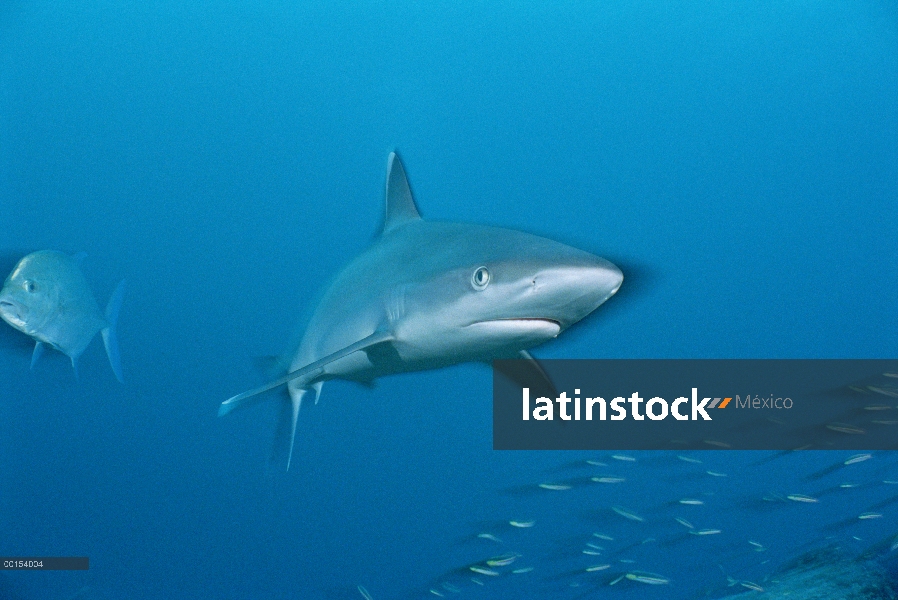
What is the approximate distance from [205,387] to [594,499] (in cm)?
2043

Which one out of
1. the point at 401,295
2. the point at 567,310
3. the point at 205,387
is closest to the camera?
the point at 567,310

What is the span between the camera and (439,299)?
2.73 meters

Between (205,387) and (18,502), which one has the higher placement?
(205,387)

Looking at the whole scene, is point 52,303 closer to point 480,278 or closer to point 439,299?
point 439,299

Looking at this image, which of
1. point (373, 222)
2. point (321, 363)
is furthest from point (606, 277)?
point (373, 222)

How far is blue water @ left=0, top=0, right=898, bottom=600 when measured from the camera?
20.3 metres

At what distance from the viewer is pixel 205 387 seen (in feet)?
100

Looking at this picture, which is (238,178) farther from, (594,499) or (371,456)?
(594,499)

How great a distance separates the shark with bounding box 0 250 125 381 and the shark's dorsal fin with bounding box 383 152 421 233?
2.48 metres

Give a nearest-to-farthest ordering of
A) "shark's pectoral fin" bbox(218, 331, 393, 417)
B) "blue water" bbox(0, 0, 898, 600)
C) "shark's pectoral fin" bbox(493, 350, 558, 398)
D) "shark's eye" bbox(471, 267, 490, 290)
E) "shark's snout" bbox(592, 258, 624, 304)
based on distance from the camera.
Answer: "shark's snout" bbox(592, 258, 624, 304), "shark's eye" bbox(471, 267, 490, 290), "shark's pectoral fin" bbox(218, 331, 393, 417), "shark's pectoral fin" bbox(493, 350, 558, 398), "blue water" bbox(0, 0, 898, 600)

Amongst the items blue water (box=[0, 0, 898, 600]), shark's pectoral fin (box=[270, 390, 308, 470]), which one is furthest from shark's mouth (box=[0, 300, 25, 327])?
blue water (box=[0, 0, 898, 600])

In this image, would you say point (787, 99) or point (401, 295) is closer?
point (401, 295)

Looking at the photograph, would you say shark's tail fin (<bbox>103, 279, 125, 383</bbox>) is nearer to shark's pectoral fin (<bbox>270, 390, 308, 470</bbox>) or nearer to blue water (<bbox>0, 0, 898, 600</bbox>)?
shark's pectoral fin (<bbox>270, 390, 308, 470</bbox>)

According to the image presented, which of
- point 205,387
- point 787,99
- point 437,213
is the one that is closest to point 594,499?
point 437,213
